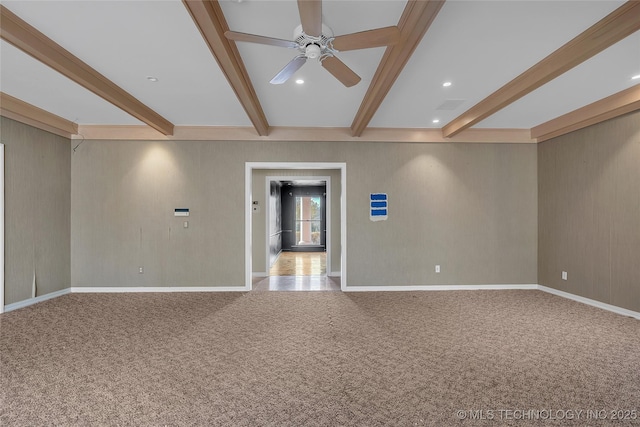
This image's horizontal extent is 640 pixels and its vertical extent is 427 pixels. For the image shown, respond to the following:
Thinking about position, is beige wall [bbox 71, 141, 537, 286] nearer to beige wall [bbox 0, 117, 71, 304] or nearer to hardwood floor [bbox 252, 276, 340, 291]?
beige wall [bbox 0, 117, 71, 304]

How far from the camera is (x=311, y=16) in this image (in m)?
1.84

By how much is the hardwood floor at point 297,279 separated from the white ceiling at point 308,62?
302cm

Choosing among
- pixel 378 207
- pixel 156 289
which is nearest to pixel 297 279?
pixel 378 207

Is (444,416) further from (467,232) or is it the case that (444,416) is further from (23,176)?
(23,176)

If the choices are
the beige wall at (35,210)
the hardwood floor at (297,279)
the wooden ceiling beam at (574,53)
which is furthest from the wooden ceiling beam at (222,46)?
the beige wall at (35,210)

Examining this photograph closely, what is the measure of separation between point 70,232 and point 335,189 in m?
4.97

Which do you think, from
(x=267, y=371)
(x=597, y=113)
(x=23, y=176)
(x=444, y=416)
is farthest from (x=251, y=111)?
Result: (x=597, y=113)

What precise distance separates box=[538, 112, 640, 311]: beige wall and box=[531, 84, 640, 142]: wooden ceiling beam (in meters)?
0.11

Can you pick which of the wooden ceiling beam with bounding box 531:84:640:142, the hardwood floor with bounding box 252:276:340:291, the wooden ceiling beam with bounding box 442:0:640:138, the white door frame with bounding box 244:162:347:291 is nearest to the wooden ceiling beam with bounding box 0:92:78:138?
the white door frame with bounding box 244:162:347:291

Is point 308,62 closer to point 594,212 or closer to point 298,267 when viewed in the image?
point 594,212

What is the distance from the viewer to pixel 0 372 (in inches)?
94.9

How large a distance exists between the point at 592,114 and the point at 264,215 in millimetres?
5848

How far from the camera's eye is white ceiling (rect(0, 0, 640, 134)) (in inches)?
86.1

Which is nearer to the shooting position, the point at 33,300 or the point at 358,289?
the point at 33,300
